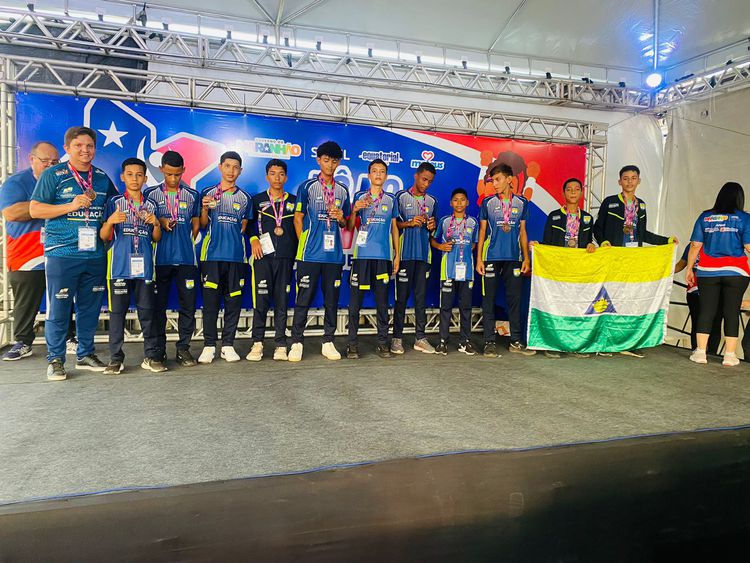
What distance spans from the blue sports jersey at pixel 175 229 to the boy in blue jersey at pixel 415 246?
1879mm

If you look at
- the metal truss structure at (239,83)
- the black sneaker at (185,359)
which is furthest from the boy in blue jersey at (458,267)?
the black sneaker at (185,359)

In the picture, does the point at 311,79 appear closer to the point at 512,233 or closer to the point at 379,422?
the point at 512,233

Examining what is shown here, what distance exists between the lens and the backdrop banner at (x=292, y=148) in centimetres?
Result: 455

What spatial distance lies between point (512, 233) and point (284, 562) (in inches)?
146

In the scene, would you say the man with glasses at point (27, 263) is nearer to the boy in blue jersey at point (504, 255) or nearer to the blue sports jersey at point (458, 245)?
the blue sports jersey at point (458, 245)

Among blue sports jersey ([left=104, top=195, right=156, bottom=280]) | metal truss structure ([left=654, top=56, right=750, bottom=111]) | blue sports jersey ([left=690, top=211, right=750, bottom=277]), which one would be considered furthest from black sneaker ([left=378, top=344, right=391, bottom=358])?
metal truss structure ([left=654, top=56, right=750, bottom=111])

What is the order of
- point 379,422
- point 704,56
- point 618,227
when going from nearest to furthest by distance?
point 379,422 → point 618,227 → point 704,56

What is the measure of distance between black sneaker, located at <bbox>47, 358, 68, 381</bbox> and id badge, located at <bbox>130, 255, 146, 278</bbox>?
0.82m

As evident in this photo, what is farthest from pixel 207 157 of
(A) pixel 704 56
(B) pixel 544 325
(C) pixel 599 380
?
(A) pixel 704 56

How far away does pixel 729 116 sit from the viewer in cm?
624

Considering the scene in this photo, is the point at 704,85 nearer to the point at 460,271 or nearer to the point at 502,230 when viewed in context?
the point at 502,230

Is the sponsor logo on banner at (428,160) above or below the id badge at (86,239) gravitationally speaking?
above

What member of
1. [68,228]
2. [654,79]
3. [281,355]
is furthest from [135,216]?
[654,79]

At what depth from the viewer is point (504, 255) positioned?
454 cm
